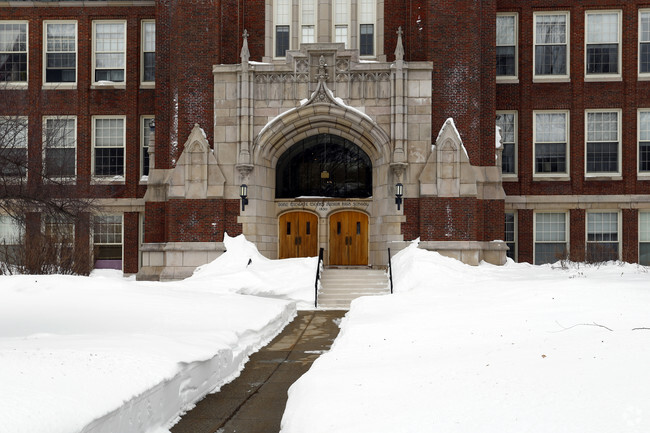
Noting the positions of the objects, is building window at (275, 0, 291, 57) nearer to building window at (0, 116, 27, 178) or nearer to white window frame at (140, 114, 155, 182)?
white window frame at (140, 114, 155, 182)

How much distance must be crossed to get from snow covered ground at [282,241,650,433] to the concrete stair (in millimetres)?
7960

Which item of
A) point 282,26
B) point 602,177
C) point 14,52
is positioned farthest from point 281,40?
point 602,177

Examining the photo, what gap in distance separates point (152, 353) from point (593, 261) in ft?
71.7

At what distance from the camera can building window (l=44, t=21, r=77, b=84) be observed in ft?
93.1

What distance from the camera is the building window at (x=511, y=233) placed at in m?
27.4

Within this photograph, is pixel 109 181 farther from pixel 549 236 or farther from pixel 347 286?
pixel 549 236

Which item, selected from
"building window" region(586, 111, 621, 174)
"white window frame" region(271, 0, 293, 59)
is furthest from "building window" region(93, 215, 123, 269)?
"building window" region(586, 111, 621, 174)

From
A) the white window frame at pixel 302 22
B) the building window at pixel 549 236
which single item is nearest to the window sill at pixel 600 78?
the building window at pixel 549 236

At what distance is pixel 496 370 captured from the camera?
6.57 m

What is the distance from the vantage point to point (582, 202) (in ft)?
88.9

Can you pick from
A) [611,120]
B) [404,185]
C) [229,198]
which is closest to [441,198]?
[404,185]

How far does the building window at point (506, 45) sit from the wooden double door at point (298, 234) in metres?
10.0

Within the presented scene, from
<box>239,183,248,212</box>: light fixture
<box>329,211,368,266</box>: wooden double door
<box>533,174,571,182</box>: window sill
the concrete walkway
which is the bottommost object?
the concrete walkway

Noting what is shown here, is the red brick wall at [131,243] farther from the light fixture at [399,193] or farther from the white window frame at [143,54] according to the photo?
the light fixture at [399,193]
